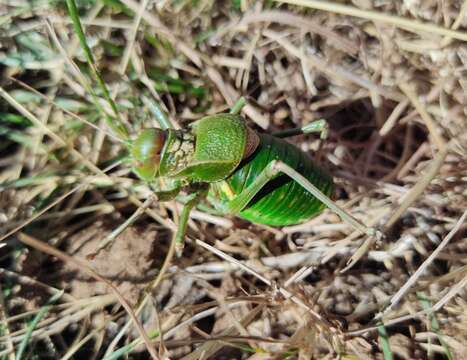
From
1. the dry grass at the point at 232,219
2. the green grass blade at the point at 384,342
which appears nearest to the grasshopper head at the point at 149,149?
the dry grass at the point at 232,219

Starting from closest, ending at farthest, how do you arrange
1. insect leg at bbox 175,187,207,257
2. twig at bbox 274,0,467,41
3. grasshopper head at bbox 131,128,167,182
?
twig at bbox 274,0,467,41
grasshopper head at bbox 131,128,167,182
insect leg at bbox 175,187,207,257

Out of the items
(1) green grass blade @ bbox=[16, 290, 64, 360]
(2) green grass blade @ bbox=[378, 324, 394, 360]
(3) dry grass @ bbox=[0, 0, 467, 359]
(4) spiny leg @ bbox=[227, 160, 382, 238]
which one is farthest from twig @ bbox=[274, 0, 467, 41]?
(1) green grass blade @ bbox=[16, 290, 64, 360]

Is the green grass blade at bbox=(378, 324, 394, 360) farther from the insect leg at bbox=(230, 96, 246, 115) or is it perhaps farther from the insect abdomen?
the insect leg at bbox=(230, 96, 246, 115)

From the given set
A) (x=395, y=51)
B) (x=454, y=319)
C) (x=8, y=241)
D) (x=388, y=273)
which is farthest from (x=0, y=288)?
(x=395, y=51)

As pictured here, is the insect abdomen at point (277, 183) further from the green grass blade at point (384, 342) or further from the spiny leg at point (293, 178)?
the green grass blade at point (384, 342)

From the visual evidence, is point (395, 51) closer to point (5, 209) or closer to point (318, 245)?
point (318, 245)

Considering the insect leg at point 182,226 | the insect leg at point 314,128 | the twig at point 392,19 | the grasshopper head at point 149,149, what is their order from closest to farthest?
the twig at point 392,19 → the grasshopper head at point 149,149 → the insect leg at point 182,226 → the insect leg at point 314,128
